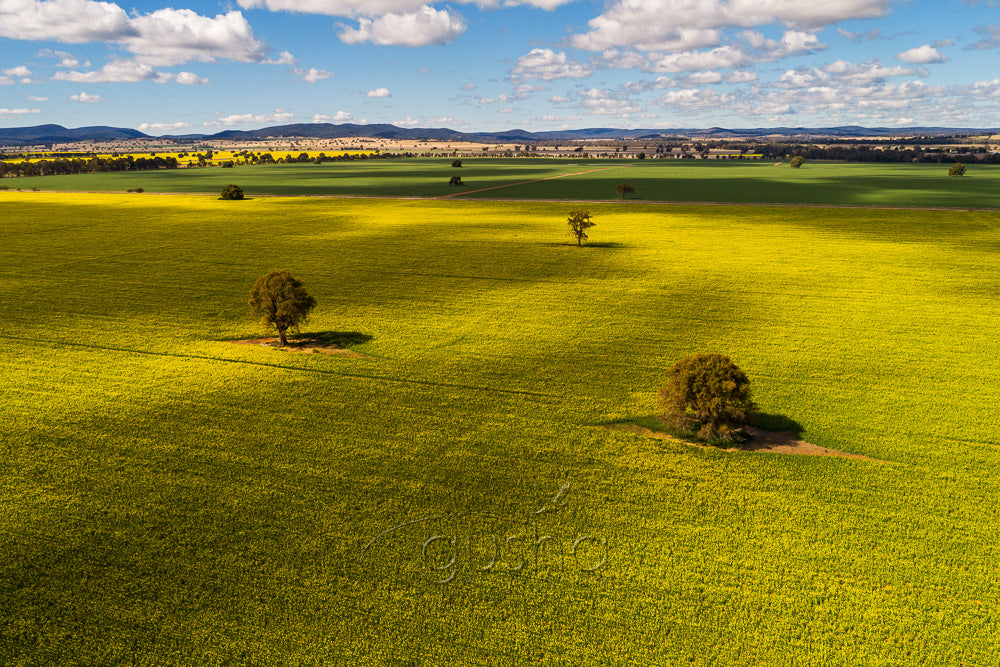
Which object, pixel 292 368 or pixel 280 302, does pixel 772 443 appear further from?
→ pixel 280 302

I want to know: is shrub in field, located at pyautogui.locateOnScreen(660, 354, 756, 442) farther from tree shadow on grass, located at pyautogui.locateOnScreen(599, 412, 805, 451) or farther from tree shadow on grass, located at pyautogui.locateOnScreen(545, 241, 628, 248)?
tree shadow on grass, located at pyautogui.locateOnScreen(545, 241, 628, 248)

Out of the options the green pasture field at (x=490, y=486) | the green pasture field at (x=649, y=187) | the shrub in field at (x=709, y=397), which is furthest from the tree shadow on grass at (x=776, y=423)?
the green pasture field at (x=649, y=187)

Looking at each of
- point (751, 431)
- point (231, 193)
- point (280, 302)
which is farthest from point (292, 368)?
point (231, 193)

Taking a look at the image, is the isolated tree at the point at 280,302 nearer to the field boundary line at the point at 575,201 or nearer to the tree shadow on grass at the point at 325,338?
the tree shadow on grass at the point at 325,338

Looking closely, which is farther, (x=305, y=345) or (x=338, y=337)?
(x=338, y=337)

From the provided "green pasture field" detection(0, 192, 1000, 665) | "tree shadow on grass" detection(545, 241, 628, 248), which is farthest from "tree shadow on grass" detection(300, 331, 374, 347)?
"tree shadow on grass" detection(545, 241, 628, 248)

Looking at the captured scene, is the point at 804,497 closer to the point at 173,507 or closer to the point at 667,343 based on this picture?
the point at 667,343
